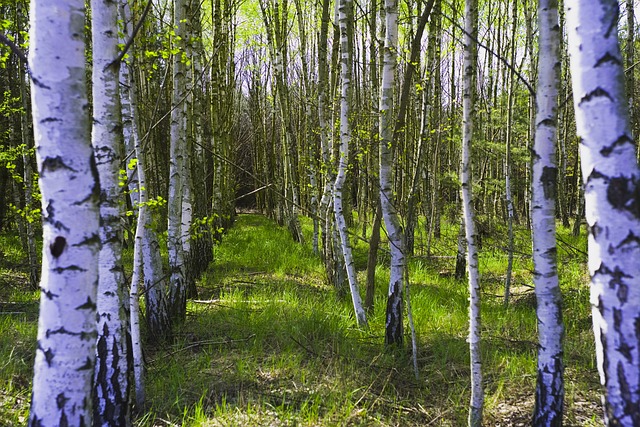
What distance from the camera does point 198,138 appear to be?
7.36 metres

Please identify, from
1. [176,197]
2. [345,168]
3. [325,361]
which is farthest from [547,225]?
[176,197]

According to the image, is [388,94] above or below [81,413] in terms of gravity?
above

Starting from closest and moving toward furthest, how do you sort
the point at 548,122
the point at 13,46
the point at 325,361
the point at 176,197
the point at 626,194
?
1. the point at 626,194
2. the point at 13,46
3. the point at 548,122
4. the point at 325,361
5. the point at 176,197

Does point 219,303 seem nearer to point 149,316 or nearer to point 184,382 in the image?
point 149,316

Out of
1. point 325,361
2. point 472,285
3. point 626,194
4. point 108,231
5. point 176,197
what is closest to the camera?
point 626,194

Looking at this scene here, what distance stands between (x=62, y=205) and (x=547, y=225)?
2438mm

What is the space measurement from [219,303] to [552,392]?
3.83 metres

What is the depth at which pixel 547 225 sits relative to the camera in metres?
2.64

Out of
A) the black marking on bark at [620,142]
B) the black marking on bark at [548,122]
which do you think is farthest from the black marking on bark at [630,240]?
the black marking on bark at [548,122]

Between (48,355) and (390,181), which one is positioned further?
(390,181)

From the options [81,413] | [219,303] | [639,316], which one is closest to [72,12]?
[81,413]

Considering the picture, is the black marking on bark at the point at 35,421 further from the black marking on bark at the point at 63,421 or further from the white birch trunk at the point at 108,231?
the white birch trunk at the point at 108,231

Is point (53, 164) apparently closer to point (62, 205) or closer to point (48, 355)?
point (62, 205)

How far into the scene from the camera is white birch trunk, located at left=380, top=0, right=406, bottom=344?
160 inches
